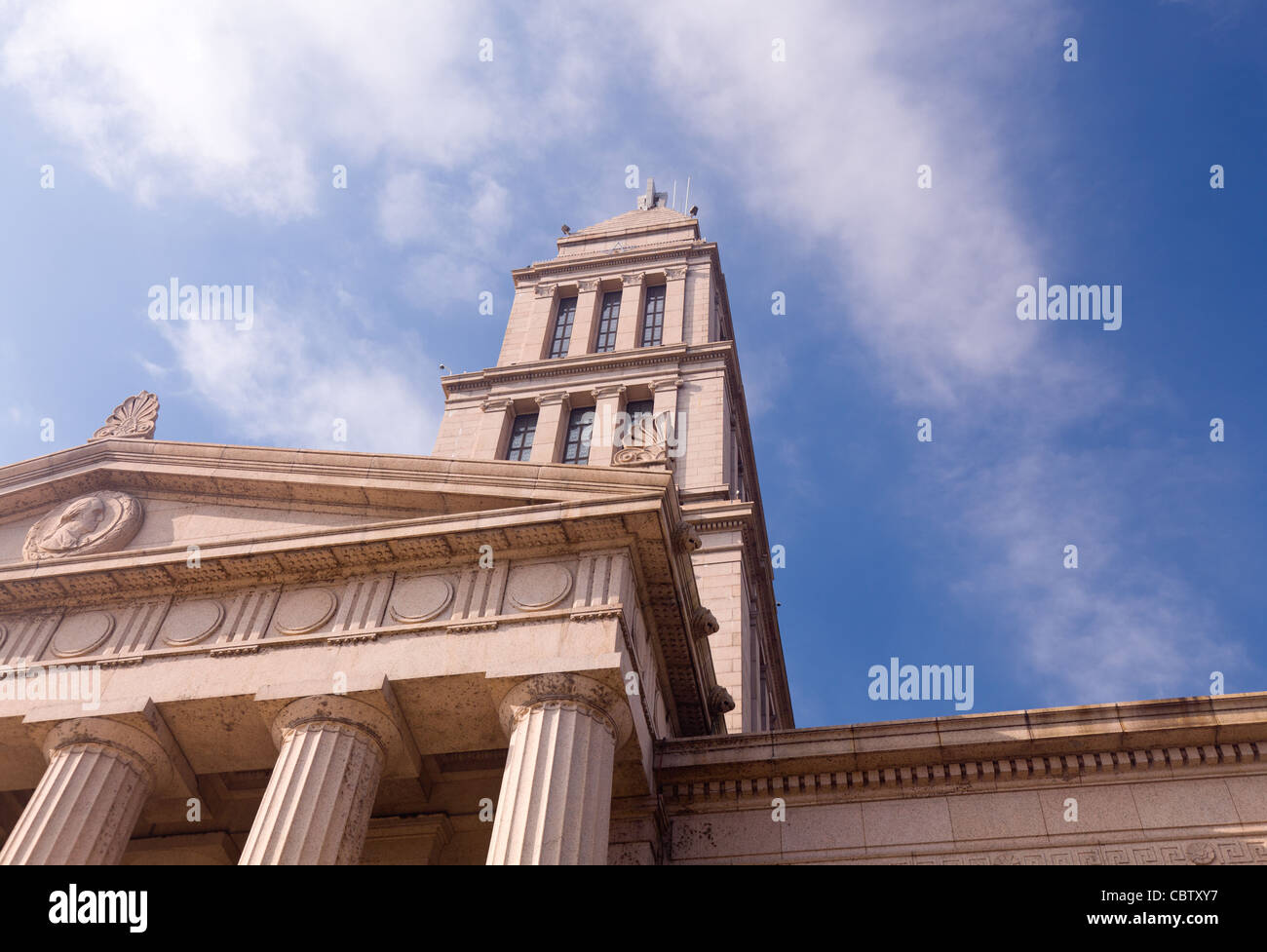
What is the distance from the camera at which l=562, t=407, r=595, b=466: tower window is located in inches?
1490

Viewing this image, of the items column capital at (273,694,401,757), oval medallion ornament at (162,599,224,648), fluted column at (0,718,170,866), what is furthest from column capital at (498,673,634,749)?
fluted column at (0,718,170,866)

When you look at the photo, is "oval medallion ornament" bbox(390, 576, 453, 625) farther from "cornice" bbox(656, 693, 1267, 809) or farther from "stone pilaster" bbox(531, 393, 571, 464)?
"stone pilaster" bbox(531, 393, 571, 464)

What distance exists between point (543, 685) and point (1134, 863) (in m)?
8.97

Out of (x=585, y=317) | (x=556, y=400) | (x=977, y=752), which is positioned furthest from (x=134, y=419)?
(x=585, y=317)

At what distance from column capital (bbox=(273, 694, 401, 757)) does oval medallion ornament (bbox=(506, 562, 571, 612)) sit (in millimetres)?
2698

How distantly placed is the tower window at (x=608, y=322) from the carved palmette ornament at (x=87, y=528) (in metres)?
23.6

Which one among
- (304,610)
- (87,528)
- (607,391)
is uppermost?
(607,391)

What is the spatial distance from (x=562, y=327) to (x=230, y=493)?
2535 centimetres

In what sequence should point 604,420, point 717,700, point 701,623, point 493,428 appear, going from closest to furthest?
point 701,623
point 717,700
point 604,420
point 493,428

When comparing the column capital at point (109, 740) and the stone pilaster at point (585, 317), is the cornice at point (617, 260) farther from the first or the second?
the column capital at point (109, 740)

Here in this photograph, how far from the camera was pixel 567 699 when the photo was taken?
16047 millimetres

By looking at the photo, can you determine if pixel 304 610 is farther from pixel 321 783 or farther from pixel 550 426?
A: pixel 550 426

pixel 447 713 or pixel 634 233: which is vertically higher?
pixel 634 233

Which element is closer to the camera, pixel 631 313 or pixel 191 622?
pixel 191 622
